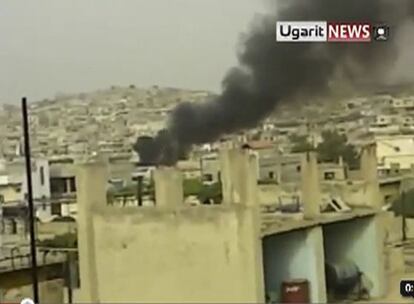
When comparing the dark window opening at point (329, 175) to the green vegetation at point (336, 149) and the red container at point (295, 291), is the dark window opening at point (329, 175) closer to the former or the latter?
the green vegetation at point (336, 149)

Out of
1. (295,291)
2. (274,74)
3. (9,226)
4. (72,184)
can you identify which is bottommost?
(295,291)

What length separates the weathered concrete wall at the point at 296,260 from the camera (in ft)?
7.68

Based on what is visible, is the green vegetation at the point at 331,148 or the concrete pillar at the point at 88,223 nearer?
the concrete pillar at the point at 88,223

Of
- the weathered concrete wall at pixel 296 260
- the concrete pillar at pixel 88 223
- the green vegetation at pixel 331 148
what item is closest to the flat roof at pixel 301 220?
the weathered concrete wall at pixel 296 260

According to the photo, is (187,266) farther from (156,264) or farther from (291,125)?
(291,125)

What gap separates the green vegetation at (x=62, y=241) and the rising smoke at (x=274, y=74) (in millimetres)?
288

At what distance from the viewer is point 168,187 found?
7.93 ft

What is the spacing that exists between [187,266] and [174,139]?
0.35 metres

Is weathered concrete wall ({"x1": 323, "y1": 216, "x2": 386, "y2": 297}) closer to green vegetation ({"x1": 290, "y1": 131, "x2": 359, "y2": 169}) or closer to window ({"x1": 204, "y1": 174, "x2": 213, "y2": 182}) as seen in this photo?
green vegetation ({"x1": 290, "y1": 131, "x2": 359, "y2": 169})

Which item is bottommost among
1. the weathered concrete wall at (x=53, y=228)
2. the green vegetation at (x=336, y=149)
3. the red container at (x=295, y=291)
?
the red container at (x=295, y=291)

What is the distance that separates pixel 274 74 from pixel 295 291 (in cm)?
59

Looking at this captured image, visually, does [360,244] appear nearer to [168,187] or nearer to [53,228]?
[168,187]

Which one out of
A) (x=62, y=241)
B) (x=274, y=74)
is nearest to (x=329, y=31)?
(x=274, y=74)

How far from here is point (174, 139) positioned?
2.46 m
